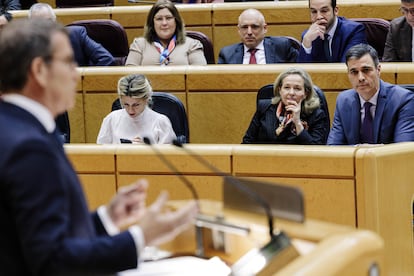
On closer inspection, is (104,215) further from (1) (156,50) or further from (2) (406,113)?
(1) (156,50)

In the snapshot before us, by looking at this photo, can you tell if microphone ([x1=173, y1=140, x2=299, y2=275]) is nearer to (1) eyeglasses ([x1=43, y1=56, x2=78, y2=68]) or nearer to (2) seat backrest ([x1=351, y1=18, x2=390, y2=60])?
(1) eyeglasses ([x1=43, y1=56, x2=78, y2=68])

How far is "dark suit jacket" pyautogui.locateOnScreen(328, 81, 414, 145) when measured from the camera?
8.26ft

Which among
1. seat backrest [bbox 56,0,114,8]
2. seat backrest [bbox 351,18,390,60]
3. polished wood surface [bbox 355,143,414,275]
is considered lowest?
polished wood surface [bbox 355,143,414,275]

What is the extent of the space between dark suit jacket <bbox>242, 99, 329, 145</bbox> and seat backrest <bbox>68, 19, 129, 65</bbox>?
1057 mm

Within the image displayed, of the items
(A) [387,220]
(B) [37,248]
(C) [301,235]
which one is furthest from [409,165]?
(B) [37,248]

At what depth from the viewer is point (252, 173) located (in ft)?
7.09

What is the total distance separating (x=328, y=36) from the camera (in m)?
3.22

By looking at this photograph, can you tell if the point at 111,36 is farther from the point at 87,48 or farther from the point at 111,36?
the point at 87,48

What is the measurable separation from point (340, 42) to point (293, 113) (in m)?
0.68

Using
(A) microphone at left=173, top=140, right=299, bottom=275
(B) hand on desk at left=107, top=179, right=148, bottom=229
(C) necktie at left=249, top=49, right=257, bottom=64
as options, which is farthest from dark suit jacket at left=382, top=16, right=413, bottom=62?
(B) hand on desk at left=107, top=179, right=148, bottom=229

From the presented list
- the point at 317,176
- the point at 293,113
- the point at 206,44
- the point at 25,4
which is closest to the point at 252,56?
the point at 206,44

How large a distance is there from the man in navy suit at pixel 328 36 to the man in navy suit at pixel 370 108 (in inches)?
22.3

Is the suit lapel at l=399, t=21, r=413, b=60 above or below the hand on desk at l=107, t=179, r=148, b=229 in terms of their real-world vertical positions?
above

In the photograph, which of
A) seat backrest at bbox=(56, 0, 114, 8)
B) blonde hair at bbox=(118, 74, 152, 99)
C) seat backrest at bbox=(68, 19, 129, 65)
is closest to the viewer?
blonde hair at bbox=(118, 74, 152, 99)
